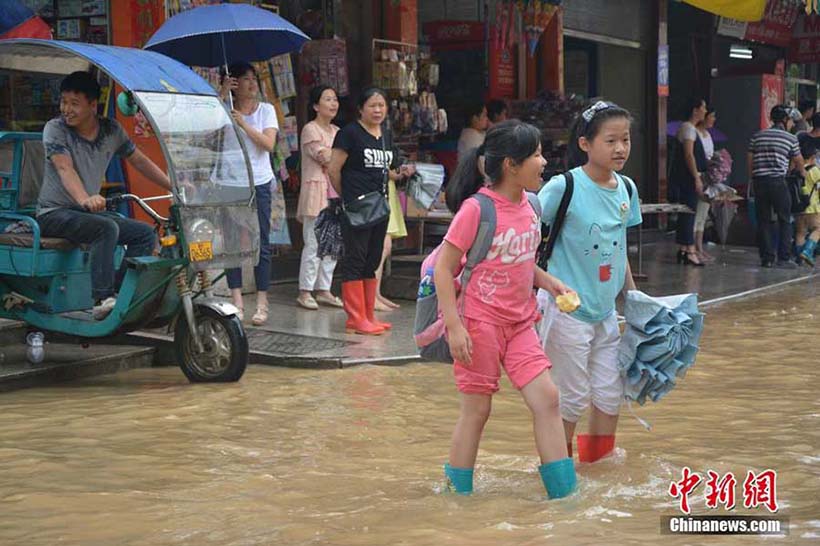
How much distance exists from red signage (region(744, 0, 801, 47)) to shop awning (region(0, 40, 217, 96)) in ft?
48.5

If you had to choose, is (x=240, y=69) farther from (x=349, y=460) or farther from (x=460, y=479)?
(x=460, y=479)

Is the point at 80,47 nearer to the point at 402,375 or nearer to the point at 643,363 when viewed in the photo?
the point at 402,375

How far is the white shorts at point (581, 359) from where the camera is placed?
17.1ft

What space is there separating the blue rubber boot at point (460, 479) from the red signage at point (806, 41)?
19647mm

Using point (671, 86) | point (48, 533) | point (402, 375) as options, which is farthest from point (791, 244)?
point (48, 533)

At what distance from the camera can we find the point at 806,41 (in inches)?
888

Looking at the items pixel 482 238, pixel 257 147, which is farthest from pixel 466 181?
pixel 257 147

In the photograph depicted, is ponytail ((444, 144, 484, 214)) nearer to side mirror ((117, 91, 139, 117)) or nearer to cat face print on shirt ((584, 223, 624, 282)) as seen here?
cat face print on shirt ((584, 223, 624, 282))

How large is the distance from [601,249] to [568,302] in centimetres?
57

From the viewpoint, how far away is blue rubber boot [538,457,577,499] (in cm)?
482

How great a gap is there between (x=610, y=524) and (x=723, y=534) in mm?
423

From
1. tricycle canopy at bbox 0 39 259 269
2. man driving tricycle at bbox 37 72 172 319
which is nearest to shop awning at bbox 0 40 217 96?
tricycle canopy at bbox 0 39 259 269

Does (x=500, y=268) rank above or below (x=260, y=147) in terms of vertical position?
below

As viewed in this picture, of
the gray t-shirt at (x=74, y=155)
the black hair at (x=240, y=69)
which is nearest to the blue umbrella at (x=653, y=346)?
the gray t-shirt at (x=74, y=155)
